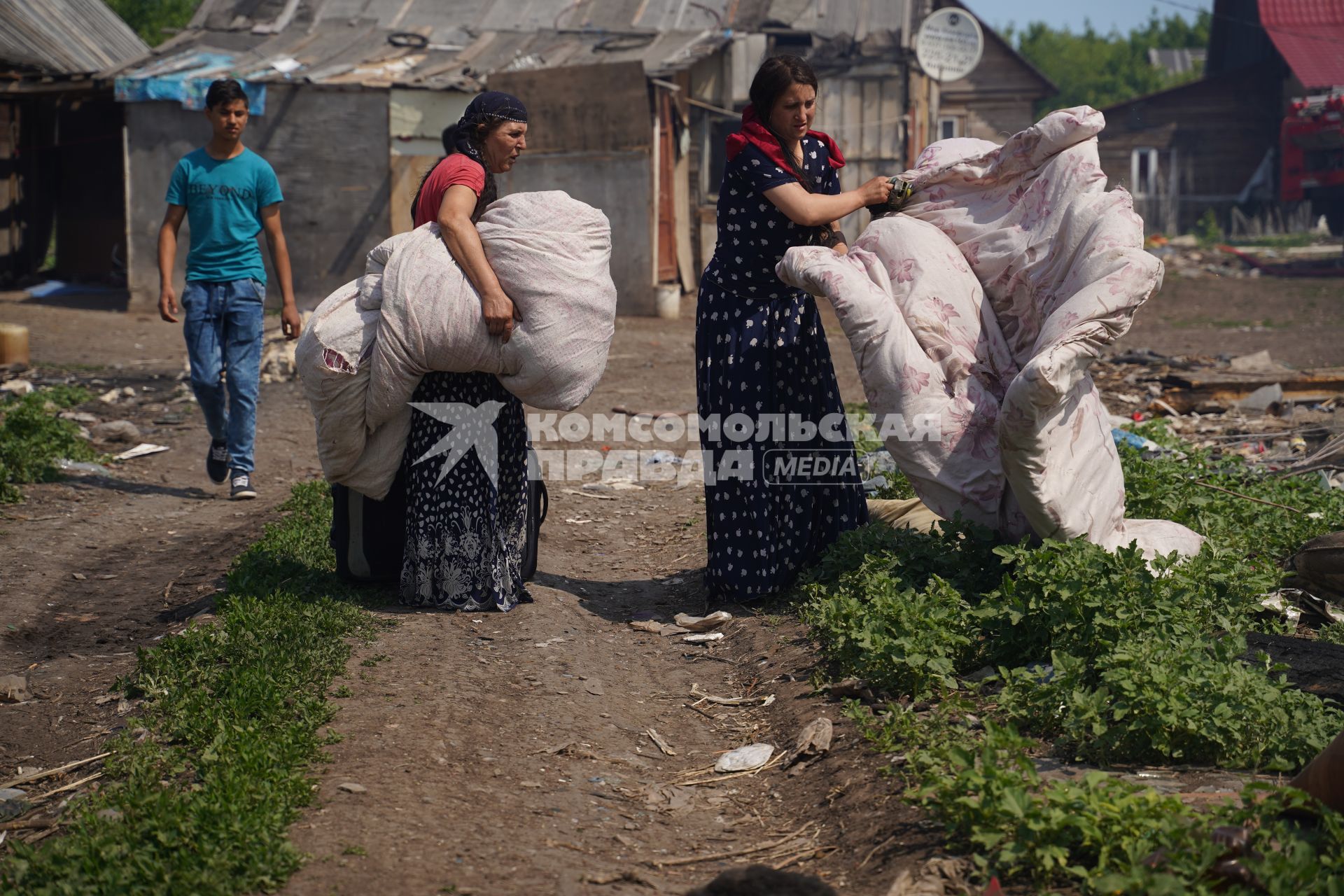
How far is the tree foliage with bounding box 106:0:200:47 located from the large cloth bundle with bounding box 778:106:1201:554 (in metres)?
25.0

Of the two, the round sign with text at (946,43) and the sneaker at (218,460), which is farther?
the round sign with text at (946,43)

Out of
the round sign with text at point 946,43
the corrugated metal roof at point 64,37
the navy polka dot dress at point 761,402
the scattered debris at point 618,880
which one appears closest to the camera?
the scattered debris at point 618,880

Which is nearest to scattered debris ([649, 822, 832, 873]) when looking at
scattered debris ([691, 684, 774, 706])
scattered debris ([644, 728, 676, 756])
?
scattered debris ([644, 728, 676, 756])

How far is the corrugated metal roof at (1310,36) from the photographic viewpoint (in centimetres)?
2627

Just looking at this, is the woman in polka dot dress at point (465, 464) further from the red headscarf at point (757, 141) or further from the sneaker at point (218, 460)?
the sneaker at point (218, 460)

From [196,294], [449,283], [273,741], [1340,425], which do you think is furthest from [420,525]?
[1340,425]

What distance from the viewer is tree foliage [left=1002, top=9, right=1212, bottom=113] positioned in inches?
1812

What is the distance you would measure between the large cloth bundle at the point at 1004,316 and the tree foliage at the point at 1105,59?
1544 inches

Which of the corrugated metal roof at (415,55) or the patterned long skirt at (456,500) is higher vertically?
the corrugated metal roof at (415,55)

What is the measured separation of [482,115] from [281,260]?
7.29 feet

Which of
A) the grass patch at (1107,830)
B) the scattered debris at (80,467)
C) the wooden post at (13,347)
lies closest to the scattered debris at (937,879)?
the grass patch at (1107,830)

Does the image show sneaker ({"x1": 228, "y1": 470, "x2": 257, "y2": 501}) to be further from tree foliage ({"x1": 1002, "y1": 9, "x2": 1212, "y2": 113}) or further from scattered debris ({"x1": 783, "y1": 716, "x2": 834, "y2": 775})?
tree foliage ({"x1": 1002, "y1": 9, "x2": 1212, "y2": 113})

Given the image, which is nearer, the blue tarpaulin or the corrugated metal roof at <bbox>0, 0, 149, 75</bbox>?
the blue tarpaulin

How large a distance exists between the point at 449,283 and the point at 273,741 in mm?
1698
